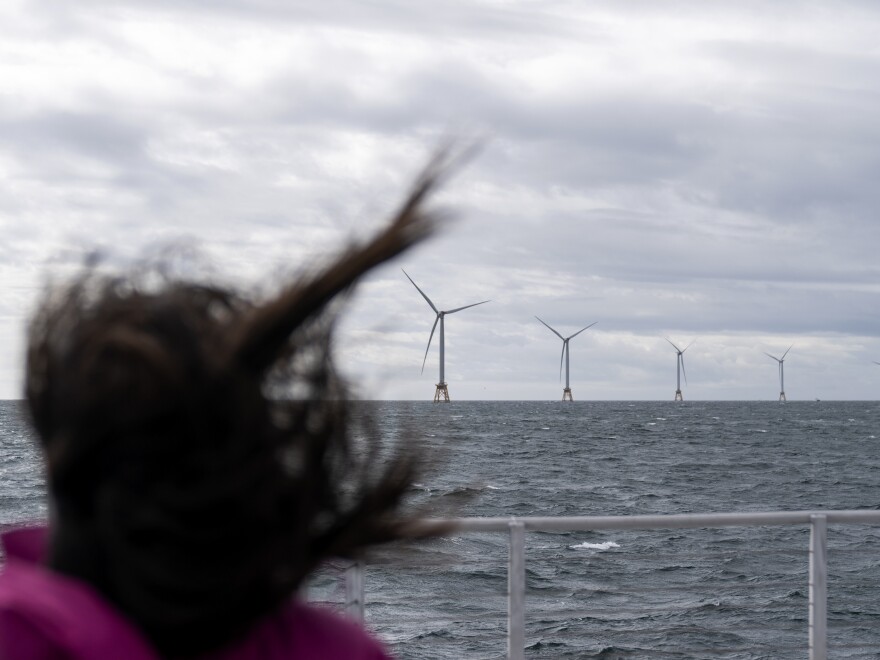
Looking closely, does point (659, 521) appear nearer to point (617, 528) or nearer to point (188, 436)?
point (617, 528)

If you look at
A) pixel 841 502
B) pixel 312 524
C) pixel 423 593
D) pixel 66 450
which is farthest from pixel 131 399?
pixel 841 502

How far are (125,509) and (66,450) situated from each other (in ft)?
0.22

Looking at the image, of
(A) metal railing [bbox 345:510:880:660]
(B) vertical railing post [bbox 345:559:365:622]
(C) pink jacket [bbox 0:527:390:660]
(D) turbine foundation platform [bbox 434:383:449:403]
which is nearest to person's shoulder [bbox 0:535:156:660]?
(C) pink jacket [bbox 0:527:390:660]

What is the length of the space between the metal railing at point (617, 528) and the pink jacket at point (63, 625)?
3.17m

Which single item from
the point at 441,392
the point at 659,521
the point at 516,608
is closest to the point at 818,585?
the point at 659,521

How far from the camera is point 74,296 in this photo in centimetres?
92

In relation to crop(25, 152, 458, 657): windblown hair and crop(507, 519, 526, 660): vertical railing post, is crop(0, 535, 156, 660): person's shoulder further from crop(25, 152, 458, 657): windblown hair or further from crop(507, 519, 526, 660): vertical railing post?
crop(507, 519, 526, 660): vertical railing post

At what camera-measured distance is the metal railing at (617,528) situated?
14.3 feet

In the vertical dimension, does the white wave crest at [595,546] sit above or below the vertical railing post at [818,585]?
below

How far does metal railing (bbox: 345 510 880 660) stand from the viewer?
4355mm

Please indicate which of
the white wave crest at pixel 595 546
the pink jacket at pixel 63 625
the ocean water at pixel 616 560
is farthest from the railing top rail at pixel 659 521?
the white wave crest at pixel 595 546

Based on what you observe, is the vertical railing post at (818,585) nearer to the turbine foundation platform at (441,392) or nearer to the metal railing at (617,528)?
the metal railing at (617,528)

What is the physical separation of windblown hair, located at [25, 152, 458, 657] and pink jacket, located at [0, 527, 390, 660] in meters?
0.03

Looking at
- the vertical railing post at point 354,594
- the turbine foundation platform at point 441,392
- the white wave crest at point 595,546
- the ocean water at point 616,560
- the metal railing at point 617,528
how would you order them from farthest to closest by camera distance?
the turbine foundation platform at point 441,392 < the white wave crest at point 595,546 < the metal railing at point 617,528 < the vertical railing post at point 354,594 < the ocean water at point 616,560
